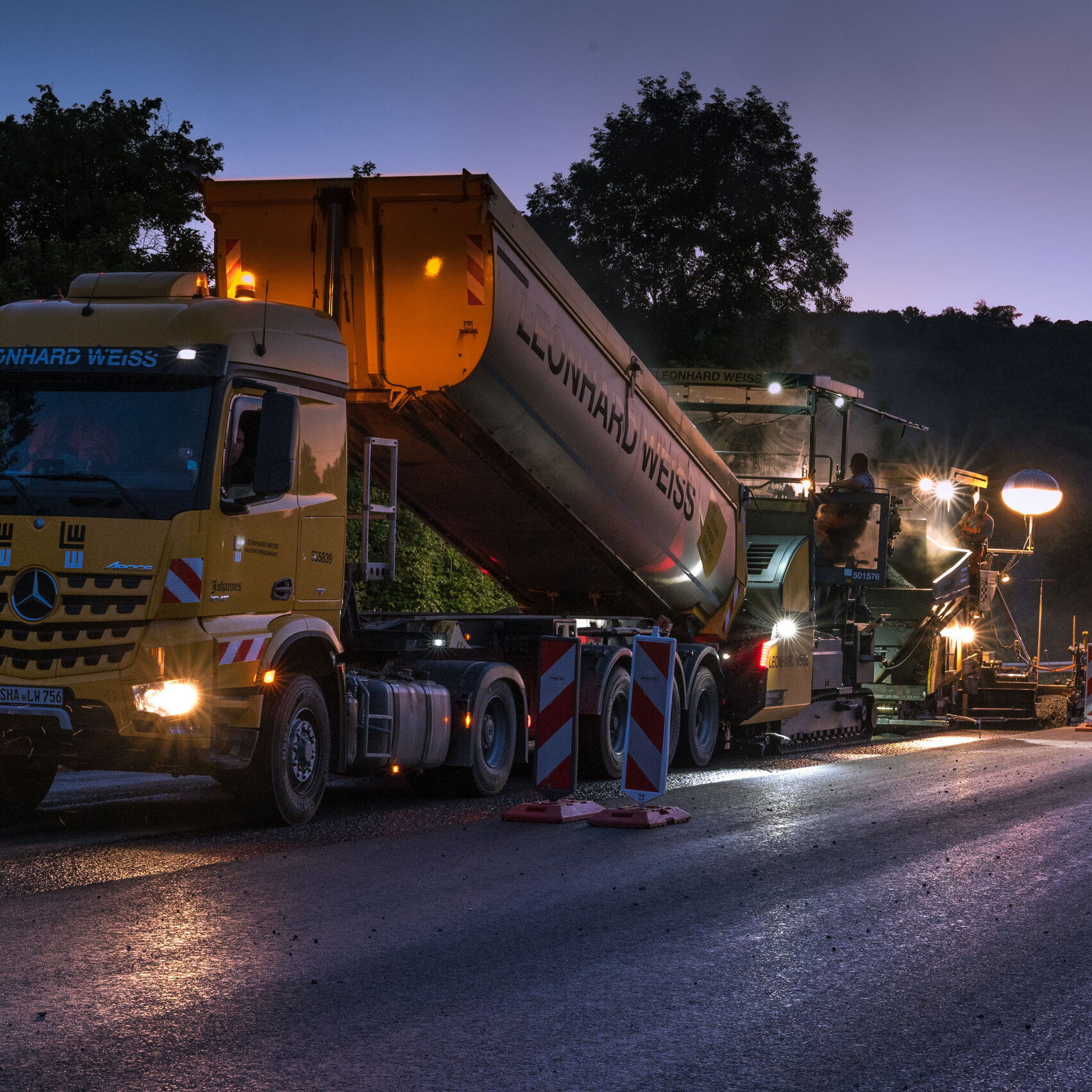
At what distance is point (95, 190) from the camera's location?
25.4 meters

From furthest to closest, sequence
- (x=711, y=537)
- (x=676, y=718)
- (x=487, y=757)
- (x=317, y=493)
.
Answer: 1. (x=711, y=537)
2. (x=676, y=718)
3. (x=487, y=757)
4. (x=317, y=493)

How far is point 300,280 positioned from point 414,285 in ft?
2.87

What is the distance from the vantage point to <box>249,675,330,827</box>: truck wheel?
9.61 metres

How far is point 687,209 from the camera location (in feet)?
146

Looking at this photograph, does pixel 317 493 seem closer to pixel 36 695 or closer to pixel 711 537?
pixel 36 695

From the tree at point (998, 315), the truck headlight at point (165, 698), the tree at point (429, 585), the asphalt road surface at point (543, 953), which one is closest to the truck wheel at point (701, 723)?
the tree at point (429, 585)

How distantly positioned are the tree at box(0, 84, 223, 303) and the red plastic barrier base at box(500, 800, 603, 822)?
14.8 metres

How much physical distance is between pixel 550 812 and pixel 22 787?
3632 mm

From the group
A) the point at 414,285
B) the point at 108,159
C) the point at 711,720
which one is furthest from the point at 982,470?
the point at 414,285

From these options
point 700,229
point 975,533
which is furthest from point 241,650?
point 700,229

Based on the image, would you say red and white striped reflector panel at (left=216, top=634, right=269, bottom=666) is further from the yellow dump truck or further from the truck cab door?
the truck cab door

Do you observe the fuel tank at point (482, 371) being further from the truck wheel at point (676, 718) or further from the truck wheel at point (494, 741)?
the truck wheel at point (494, 741)

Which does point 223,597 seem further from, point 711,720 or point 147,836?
point 711,720

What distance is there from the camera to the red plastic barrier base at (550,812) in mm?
10430
